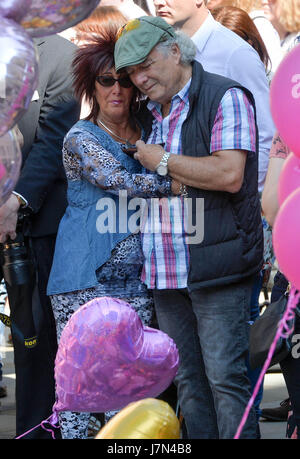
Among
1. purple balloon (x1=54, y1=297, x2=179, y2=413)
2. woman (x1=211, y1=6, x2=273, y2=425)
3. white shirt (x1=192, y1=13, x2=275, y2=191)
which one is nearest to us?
purple balloon (x1=54, y1=297, x2=179, y2=413)

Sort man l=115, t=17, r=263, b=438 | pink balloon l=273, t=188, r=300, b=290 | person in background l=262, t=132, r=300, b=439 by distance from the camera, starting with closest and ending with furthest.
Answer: pink balloon l=273, t=188, r=300, b=290, person in background l=262, t=132, r=300, b=439, man l=115, t=17, r=263, b=438

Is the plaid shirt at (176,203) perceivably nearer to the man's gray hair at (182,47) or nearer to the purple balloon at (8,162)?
the man's gray hair at (182,47)

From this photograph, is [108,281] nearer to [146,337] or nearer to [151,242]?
[151,242]

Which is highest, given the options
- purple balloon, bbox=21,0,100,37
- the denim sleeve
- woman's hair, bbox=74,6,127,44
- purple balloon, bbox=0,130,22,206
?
purple balloon, bbox=21,0,100,37

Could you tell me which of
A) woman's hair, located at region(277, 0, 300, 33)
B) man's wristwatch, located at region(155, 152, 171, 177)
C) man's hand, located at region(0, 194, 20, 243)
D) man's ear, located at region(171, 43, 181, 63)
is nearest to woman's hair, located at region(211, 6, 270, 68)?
woman's hair, located at region(277, 0, 300, 33)

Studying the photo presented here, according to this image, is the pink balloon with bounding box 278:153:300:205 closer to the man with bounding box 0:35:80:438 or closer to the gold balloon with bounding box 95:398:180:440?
the gold balloon with bounding box 95:398:180:440

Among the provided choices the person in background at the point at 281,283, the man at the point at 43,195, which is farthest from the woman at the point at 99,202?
the person in background at the point at 281,283

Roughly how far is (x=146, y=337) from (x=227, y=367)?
1.69ft

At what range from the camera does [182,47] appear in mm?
3236

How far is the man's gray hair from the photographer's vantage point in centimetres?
320

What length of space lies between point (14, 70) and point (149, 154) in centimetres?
109

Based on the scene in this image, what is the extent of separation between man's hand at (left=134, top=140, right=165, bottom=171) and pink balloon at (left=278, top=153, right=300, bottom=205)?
36.0 inches

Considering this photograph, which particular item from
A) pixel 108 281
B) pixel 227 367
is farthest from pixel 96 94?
pixel 227 367

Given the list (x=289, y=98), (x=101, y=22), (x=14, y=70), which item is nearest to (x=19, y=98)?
(x=14, y=70)
